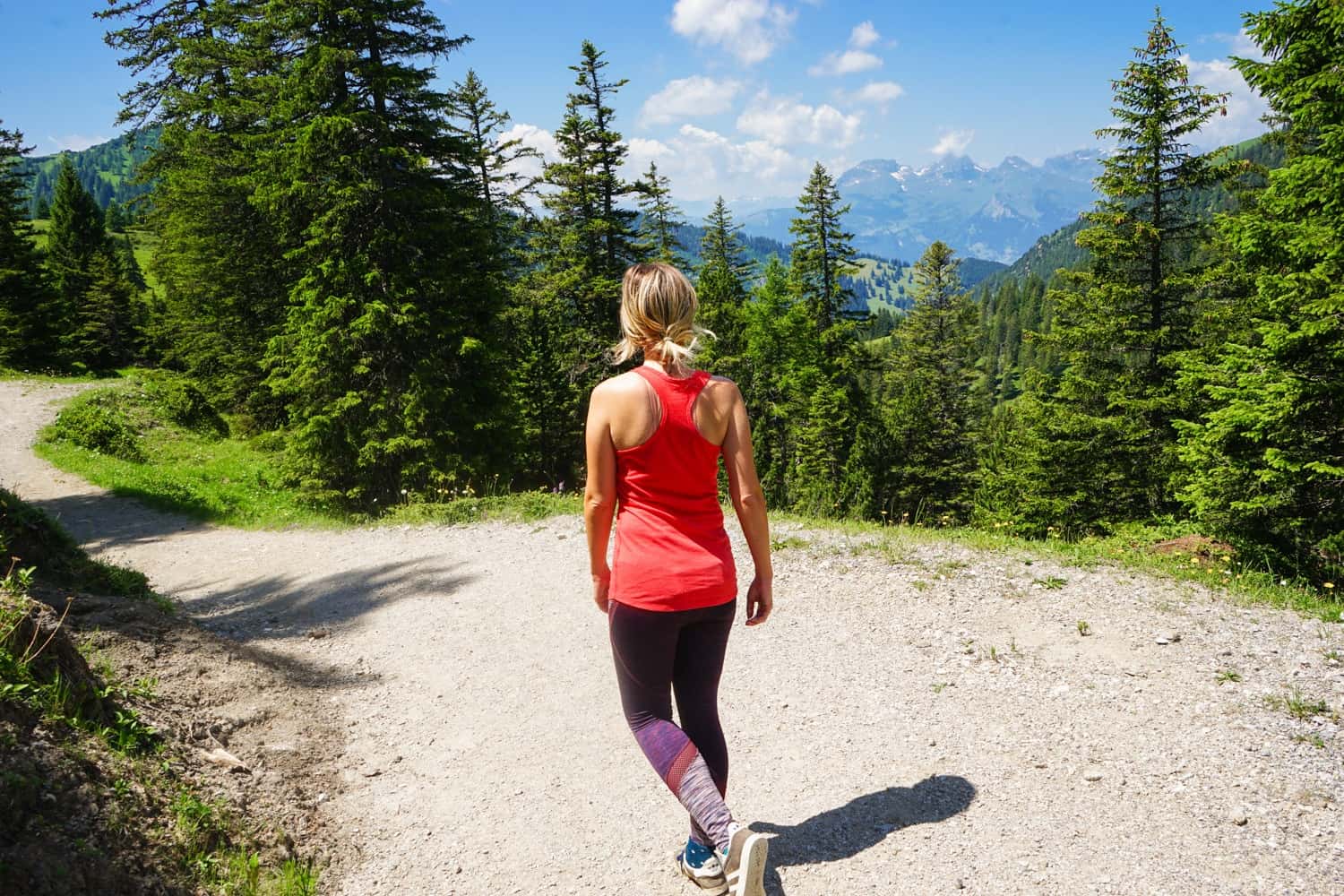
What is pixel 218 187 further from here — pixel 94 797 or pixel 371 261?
pixel 94 797

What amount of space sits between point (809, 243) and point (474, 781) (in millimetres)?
28509

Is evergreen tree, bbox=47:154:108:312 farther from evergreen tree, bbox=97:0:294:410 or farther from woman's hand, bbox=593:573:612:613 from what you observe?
woman's hand, bbox=593:573:612:613

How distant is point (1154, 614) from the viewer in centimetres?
620

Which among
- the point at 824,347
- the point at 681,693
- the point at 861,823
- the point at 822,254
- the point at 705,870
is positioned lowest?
the point at 861,823

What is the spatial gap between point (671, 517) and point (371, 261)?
43.1 ft

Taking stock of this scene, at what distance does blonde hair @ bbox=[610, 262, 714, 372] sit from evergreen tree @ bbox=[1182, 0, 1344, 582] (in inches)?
348

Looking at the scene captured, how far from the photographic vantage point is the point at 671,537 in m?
2.93

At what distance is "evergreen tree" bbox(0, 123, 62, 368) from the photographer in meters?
33.5

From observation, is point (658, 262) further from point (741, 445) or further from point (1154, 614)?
point (1154, 614)

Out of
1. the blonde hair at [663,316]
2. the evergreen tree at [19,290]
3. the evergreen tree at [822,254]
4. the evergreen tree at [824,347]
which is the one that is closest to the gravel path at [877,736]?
the blonde hair at [663,316]

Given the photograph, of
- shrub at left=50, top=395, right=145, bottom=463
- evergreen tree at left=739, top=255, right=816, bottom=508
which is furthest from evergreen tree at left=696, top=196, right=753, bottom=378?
shrub at left=50, top=395, right=145, bottom=463

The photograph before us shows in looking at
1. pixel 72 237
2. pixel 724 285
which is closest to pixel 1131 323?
pixel 724 285

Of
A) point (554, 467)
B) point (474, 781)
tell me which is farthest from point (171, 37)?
point (474, 781)

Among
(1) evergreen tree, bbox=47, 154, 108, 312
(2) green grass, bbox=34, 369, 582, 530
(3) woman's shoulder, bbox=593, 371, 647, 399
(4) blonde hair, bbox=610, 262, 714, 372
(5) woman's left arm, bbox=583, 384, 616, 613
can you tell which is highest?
(1) evergreen tree, bbox=47, 154, 108, 312
